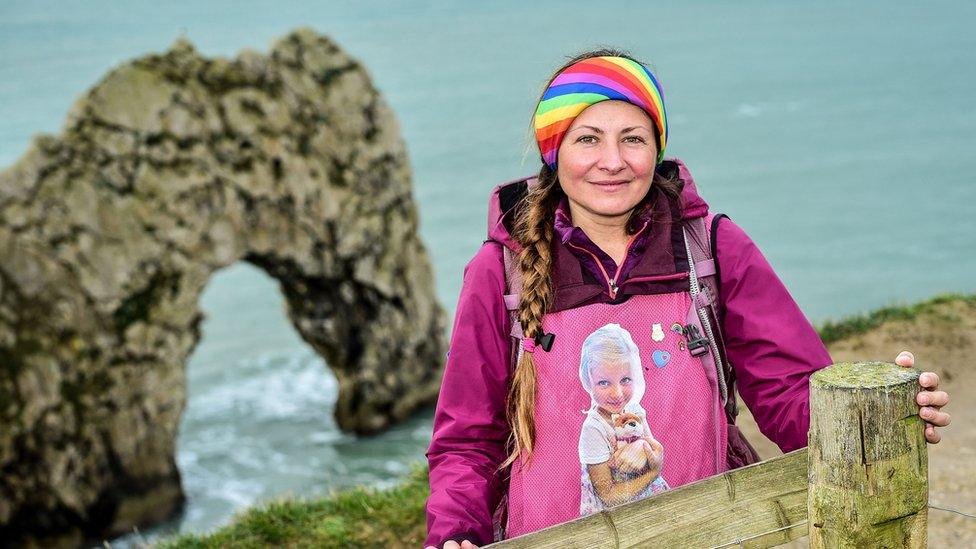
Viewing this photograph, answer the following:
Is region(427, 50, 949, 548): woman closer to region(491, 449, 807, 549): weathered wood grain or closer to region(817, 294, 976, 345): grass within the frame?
region(491, 449, 807, 549): weathered wood grain

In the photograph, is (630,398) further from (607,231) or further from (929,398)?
(929,398)

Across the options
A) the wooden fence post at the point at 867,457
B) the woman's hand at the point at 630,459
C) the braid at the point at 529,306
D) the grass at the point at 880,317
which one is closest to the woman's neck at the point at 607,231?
the braid at the point at 529,306

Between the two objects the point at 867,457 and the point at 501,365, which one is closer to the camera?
the point at 867,457

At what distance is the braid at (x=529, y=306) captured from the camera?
366cm

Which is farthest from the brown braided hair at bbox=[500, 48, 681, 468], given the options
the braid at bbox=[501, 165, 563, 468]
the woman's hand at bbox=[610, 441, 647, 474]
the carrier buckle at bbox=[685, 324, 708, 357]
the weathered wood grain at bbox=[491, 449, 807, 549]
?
the weathered wood grain at bbox=[491, 449, 807, 549]

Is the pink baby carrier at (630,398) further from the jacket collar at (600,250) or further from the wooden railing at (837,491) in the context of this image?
the wooden railing at (837,491)

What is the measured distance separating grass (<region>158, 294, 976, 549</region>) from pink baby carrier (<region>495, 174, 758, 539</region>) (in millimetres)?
3525

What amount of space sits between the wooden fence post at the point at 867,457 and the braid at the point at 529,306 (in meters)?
1.02

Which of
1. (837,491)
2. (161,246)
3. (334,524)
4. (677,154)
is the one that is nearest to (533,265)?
(837,491)

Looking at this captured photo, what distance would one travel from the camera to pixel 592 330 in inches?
145

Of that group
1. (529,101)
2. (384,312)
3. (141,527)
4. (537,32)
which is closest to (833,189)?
(384,312)

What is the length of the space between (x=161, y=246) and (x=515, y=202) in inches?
767

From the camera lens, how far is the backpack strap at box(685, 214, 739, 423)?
3.65 metres

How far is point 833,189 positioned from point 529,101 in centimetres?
7786
